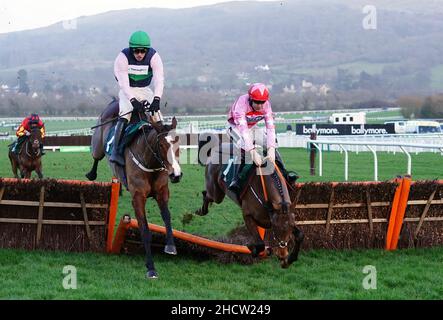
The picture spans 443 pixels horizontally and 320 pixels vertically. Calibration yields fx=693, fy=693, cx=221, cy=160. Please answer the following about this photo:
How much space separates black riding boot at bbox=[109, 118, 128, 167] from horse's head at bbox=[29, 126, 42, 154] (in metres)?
7.00

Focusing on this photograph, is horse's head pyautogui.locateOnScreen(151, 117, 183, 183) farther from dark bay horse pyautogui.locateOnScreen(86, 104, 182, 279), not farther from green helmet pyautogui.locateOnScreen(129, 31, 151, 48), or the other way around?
green helmet pyautogui.locateOnScreen(129, 31, 151, 48)

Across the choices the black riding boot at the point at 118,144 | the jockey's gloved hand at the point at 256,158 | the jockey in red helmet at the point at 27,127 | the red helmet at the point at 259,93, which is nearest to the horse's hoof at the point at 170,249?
the black riding boot at the point at 118,144

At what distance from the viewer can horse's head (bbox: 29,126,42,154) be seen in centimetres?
1513

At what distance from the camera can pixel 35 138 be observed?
15227mm

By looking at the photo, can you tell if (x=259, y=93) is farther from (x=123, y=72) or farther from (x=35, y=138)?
(x=35, y=138)

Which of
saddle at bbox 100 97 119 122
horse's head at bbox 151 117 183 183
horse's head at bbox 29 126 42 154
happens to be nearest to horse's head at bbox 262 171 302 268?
horse's head at bbox 151 117 183 183

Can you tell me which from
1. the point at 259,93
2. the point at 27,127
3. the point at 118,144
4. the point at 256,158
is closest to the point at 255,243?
→ the point at 256,158

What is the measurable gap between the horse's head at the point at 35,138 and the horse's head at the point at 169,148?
823cm

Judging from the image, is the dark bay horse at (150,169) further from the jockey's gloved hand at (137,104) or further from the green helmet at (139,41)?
the green helmet at (139,41)

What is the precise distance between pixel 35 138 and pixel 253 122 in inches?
338

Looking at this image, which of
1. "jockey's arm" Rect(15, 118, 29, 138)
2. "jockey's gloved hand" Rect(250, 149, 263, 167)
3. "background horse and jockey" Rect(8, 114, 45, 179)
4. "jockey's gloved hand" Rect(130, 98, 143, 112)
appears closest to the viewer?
"jockey's gloved hand" Rect(250, 149, 263, 167)

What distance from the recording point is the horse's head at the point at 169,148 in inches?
281

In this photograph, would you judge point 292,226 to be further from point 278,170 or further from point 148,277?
point 148,277

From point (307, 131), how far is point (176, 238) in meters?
26.9
